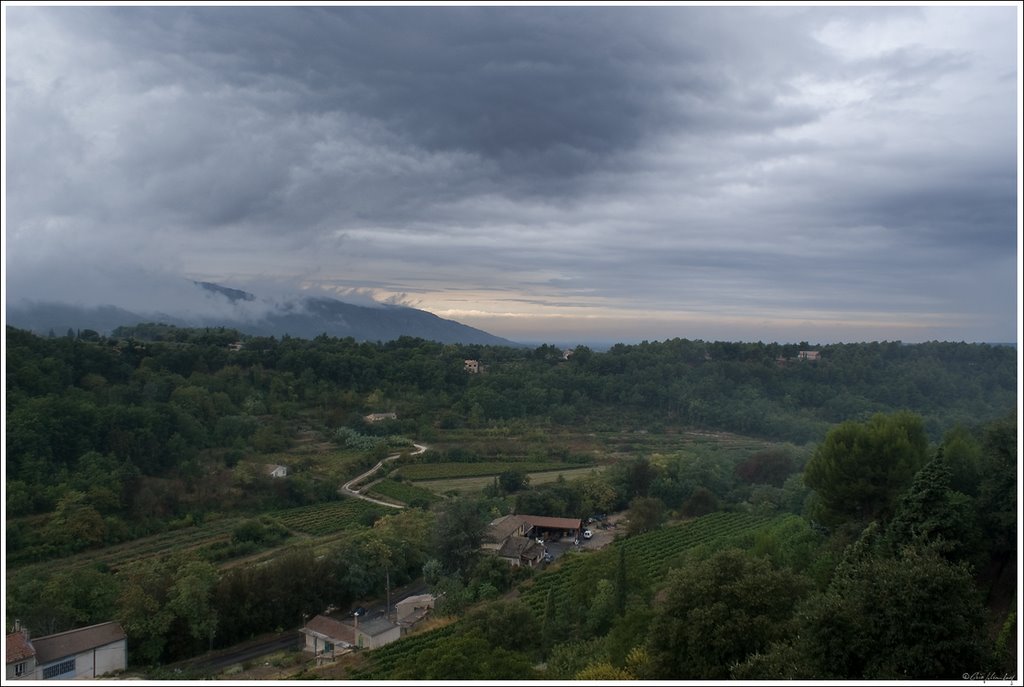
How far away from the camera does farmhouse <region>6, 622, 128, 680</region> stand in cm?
Answer: 653

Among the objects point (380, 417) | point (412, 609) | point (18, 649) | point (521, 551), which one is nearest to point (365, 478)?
point (380, 417)

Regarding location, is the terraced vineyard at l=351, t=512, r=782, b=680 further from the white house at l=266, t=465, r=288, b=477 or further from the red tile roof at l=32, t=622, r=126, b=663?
the white house at l=266, t=465, r=288, b=477

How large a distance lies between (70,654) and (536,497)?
9370 millimetres

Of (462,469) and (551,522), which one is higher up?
(462,469)

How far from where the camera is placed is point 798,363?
93.6 feet

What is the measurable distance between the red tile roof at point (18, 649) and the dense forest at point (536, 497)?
1.02 metres

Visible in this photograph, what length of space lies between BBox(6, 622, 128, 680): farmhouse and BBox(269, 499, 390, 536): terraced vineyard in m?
5.79

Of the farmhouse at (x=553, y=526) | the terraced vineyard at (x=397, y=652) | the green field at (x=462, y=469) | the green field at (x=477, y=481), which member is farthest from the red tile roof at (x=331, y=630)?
the green field at (x=462, y=469)

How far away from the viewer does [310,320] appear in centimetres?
3444

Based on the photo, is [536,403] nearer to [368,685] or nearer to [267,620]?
[267,620]

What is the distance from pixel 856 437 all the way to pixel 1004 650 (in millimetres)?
4392

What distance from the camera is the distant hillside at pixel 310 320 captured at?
28.7 metres

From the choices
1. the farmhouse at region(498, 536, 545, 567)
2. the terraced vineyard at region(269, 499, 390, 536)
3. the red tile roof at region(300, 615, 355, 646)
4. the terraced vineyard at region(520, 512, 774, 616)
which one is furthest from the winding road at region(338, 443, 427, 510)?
the red tile roof at region(300, 615, 355, 646)

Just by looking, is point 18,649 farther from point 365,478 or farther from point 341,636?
point 365,478
